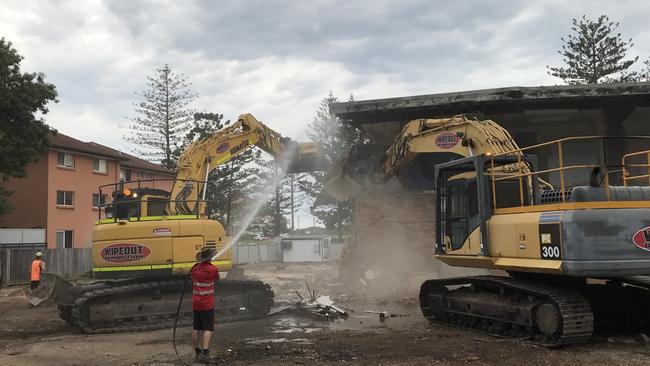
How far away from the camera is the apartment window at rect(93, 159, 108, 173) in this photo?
40.5m

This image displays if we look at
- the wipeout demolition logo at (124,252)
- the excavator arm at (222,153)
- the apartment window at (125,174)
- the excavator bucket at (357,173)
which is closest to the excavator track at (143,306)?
the wipeout demolition logo at (124,252)

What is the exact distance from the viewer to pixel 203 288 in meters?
8.69

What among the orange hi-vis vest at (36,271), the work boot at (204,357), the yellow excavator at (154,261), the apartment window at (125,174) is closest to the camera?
the work boot at (204,357)

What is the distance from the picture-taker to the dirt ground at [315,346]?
7.91 meters

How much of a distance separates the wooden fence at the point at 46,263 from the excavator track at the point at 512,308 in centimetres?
1980

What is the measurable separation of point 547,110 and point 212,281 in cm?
1141

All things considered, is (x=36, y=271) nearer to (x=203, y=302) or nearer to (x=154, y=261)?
(x=154, y=261)

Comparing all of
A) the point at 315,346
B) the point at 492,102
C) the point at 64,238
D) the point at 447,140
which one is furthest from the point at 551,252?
the point at 64,238

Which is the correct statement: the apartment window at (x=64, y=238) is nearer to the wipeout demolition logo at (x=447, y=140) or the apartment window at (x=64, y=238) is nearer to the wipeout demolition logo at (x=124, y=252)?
the wipeout demolition logo at (x=124, y=252)

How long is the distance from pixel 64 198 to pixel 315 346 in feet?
108

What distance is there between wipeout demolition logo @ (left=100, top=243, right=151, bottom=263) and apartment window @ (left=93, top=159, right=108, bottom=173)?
30.8m

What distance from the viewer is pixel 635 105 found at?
16.0 m

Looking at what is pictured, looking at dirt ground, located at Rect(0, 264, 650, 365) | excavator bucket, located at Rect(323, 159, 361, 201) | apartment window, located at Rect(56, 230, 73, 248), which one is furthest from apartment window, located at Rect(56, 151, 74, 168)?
dirt ground, located at Rect(0, 264, 650, 365)

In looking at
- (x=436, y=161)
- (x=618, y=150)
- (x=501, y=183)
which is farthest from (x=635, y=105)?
(x=501, y=183)
